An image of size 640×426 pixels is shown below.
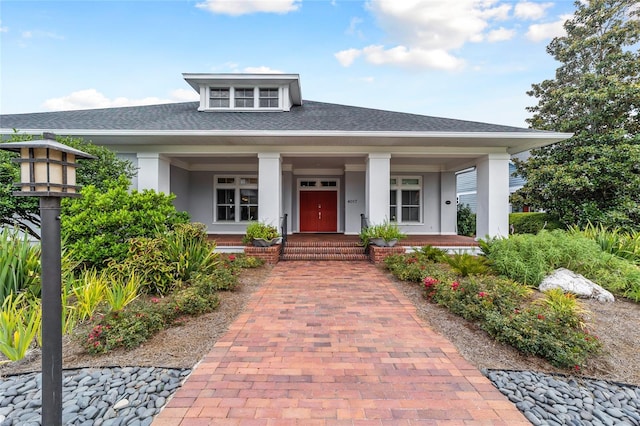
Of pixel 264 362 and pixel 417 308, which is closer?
Result: pixel 264 362

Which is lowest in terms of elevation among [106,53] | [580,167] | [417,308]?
[417,308]

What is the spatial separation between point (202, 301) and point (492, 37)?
13716 millimetres

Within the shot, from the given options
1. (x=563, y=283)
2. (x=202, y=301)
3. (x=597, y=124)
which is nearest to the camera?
(x=202, y=301)

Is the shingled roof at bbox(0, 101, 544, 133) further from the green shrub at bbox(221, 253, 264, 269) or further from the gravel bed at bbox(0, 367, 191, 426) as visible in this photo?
the gravel bed at bbox(0, 367, 191, 426)

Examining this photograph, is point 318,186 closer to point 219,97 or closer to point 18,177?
point 219,97

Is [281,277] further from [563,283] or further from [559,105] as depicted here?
[559,105]

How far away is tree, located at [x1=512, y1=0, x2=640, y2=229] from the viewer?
31.1 ft

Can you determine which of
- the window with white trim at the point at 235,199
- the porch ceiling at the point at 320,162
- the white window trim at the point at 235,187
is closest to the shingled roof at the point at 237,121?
the porch ceiling at the point at 320,162

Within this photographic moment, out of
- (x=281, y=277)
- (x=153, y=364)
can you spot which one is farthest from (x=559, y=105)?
(x=153, y=364)


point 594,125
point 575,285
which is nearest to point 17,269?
point 575,285

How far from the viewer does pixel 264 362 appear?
9.77 ft

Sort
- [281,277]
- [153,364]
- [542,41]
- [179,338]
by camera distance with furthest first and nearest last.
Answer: [542,41], [281,277], [179,338], [153,364]

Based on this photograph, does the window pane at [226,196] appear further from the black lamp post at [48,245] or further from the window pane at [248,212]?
the black lamp post at [48,245]

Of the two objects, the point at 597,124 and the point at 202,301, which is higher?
the point at 597,124
